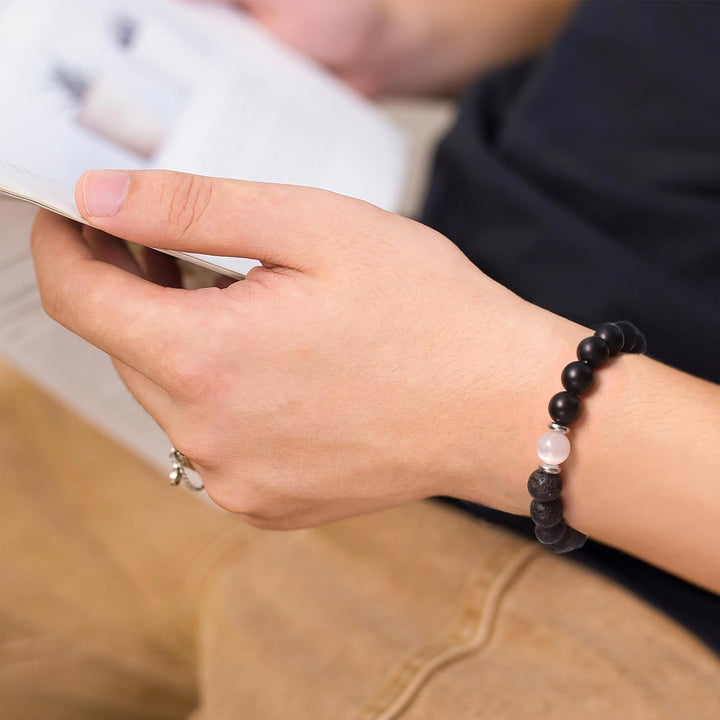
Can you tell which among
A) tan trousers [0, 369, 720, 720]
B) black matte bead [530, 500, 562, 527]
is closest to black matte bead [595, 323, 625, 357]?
black matte bead [530, 500, 562, 527]

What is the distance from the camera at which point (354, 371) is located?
19.2 inches

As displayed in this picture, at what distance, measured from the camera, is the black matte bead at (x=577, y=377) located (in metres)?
0.48

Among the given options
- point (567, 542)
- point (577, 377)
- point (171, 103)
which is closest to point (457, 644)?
point (567, 542)

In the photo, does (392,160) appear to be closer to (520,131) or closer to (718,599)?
(520,131)

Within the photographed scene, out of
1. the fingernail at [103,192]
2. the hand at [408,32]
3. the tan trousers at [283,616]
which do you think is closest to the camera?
the fingernail at [103,192]

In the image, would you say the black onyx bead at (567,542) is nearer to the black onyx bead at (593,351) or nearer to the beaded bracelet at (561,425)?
the beaded bracelet at (561,425)

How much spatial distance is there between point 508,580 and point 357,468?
0.22 metres

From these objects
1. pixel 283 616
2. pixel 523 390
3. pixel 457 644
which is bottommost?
pixel 283 616

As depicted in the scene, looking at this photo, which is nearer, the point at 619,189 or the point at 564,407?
the point at 564,407

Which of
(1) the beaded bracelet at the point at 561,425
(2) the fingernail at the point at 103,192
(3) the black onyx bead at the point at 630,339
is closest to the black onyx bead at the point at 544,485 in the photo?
(1) the beaded bracelet at the point at 561,425

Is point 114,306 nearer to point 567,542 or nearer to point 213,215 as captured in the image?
point 213,215

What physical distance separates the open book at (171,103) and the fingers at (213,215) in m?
0.07

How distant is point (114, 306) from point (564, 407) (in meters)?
0.31

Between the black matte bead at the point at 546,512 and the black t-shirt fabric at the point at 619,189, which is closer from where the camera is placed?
the black matte bead at the point at 546,512
